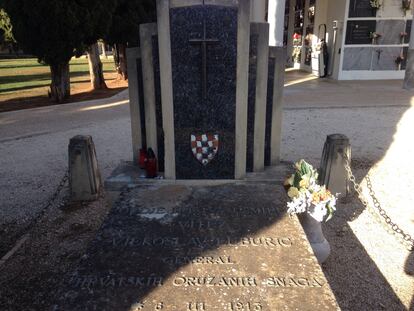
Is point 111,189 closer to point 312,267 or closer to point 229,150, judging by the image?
point 229,150

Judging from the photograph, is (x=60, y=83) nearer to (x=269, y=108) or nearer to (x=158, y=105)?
(x=158, y=105)

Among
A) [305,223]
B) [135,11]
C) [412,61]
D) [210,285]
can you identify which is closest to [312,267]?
[210,285]

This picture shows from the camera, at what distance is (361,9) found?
15.0 metres

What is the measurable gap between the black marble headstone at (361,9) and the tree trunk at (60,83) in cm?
1097

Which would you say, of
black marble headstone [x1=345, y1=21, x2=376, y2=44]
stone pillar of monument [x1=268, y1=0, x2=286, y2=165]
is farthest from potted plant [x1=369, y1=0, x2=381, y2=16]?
stone pillar of monument [x1=268, y1=0, x2=286, y2=165]

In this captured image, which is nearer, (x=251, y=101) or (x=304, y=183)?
(x=304, y=183)

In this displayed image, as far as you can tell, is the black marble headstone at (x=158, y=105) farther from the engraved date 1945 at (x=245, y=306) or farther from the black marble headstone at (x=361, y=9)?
the black marble headstone at (x=361, y=9)

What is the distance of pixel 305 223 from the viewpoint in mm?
3611

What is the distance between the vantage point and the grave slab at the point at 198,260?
227cm

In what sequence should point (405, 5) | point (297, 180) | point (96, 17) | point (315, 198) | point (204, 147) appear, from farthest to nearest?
point (405, 5) → point (96, 17) → point (204, 147) → point (297, 180) → point (315, 198)

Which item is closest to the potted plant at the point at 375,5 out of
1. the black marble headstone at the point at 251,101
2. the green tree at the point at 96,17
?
the green tree at the point at 96,17

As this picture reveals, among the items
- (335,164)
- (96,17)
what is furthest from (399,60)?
(335,164)

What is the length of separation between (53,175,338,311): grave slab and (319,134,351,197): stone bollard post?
161cm

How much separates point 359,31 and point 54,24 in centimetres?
1139
